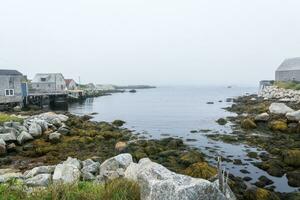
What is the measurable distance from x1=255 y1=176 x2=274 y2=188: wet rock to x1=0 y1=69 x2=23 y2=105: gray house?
117 ft

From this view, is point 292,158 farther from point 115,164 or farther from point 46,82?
point 46,82

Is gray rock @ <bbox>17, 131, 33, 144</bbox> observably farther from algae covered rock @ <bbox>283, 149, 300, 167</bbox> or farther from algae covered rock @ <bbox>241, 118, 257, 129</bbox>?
algae covered rock @ <bbox>241, 118, 257, 129</bbox>

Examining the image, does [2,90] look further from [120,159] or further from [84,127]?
[120,159]

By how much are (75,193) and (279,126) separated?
19354 mm

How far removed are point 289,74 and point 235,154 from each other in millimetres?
51285

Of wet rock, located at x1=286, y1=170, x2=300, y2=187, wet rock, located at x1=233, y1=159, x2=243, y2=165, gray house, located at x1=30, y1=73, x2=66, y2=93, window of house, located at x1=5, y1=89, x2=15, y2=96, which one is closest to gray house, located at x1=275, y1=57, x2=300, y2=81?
wet rock, located at x1=233, y1=159, x2=243, y2=165

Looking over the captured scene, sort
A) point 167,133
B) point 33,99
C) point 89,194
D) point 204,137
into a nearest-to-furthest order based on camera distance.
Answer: point 89,194 < point 204,137 < point 167,133 < point 33,99

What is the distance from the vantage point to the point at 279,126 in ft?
67.3

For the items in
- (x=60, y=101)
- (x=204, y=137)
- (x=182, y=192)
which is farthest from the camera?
(x=60, y=101)

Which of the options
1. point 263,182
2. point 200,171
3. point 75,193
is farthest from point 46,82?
point 75,193

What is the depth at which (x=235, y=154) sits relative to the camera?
1538 centimetres

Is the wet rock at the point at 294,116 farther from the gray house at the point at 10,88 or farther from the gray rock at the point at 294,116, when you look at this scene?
the gray house at the point at 10,88

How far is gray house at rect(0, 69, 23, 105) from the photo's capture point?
37125 mm

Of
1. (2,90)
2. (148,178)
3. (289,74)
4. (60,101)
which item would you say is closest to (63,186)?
(148,178)
